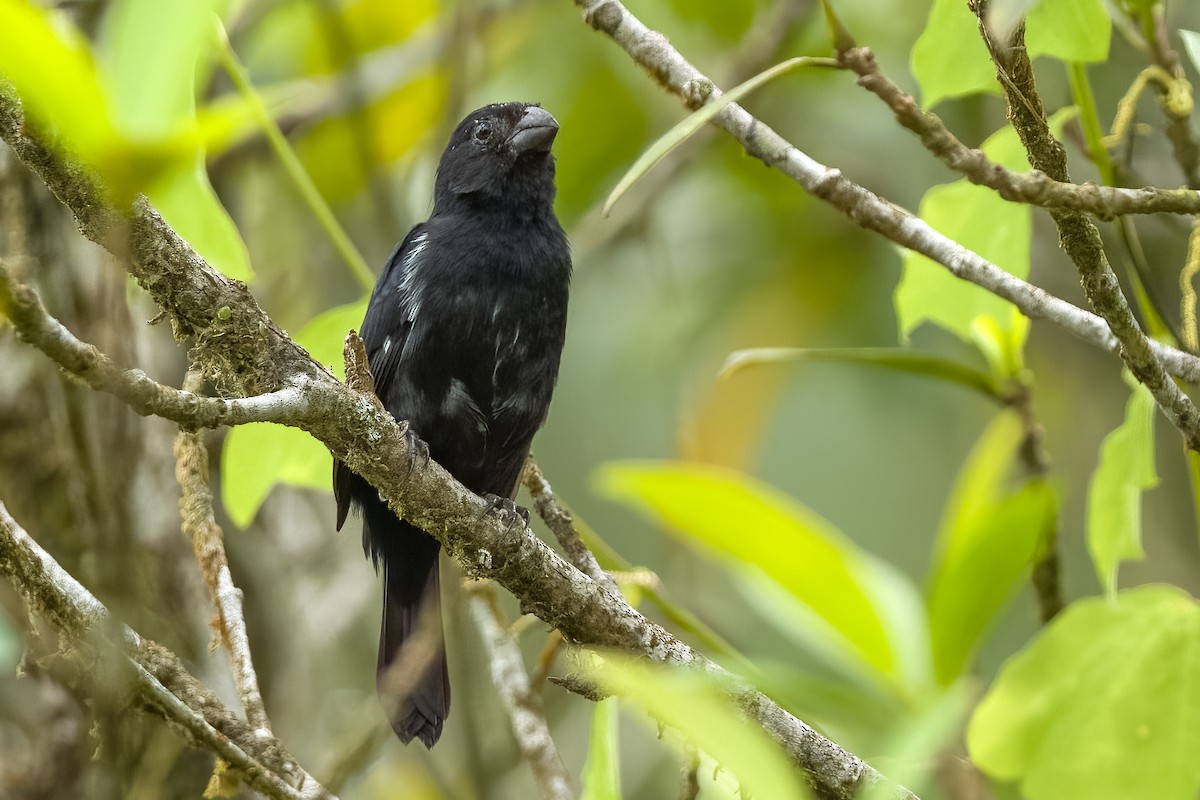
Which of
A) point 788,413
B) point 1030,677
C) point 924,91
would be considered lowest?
point 1030,677

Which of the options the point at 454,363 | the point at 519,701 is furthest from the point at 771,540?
the point at 454,363

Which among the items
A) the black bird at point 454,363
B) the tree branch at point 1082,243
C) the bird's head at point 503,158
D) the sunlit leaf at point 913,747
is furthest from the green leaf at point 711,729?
the bird's head at point 503,158

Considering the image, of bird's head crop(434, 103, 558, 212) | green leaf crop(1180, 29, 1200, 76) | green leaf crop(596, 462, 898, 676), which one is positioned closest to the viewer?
green leaf crop(1180, 29, 1200, 76)

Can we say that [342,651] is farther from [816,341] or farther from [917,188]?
[917,188]

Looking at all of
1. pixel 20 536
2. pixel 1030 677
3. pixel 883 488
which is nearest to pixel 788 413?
pixel 883 488

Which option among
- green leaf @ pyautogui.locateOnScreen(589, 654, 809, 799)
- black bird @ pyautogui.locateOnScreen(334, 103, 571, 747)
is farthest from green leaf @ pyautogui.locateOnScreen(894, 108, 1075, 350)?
green leaf @ pyautogui.locateOnScreen(589, 654, 809, 799)

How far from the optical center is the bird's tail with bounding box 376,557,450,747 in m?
3.00

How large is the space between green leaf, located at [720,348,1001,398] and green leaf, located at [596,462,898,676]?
0.93 ft

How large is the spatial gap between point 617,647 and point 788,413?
3.46 meters

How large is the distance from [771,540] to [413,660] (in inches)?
40.0

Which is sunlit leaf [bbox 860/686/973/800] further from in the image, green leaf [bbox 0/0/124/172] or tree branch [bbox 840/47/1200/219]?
green leaf [bbox 0/0/124/172]

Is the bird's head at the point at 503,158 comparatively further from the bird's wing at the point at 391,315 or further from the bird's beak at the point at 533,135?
the bird's wing at the point at 391,315

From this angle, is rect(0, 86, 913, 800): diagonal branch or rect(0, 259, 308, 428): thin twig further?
rect(0, 86, 913, 800): diagonal branch

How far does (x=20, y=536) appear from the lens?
1923mm
